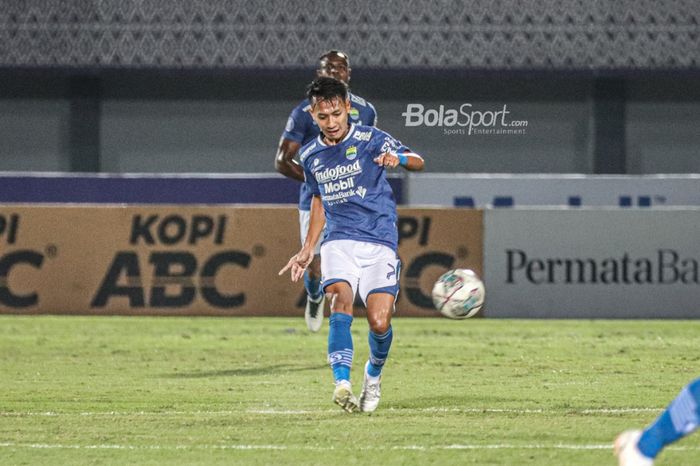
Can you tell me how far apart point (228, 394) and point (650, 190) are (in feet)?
48.1

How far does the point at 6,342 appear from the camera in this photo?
14.0 m

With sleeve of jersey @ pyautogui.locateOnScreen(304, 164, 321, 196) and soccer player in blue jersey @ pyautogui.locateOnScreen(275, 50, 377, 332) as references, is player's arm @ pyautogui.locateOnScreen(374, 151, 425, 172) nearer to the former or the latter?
sleeve of jersey @ pyautogui.locateOnScreen(304, 164, 321, 196)

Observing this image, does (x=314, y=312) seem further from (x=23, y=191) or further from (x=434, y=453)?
(x=23, y=191)

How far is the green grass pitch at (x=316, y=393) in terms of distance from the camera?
7164mm

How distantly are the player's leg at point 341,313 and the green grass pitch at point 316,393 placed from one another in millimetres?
174

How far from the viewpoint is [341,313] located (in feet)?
28.1

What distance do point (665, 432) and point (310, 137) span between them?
7.29m

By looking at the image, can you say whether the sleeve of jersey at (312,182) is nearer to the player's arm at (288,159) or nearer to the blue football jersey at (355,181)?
the blue football jersey at (355,181)

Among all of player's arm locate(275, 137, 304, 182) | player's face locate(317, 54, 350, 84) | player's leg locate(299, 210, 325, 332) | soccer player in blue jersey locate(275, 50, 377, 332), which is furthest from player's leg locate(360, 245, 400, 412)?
player's leg locate(299, 210, 325, 332)

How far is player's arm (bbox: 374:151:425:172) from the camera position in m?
8.51

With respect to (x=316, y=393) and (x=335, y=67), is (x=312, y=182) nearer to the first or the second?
(x=316, y=393)

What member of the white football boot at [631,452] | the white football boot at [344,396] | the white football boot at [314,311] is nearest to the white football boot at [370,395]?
the white football boot at [344,396]

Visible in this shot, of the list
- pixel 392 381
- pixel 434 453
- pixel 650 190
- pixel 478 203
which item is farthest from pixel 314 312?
pixel 650 190

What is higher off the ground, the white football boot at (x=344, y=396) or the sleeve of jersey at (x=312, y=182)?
the sleeve of jersey at (x=312, y=182)
